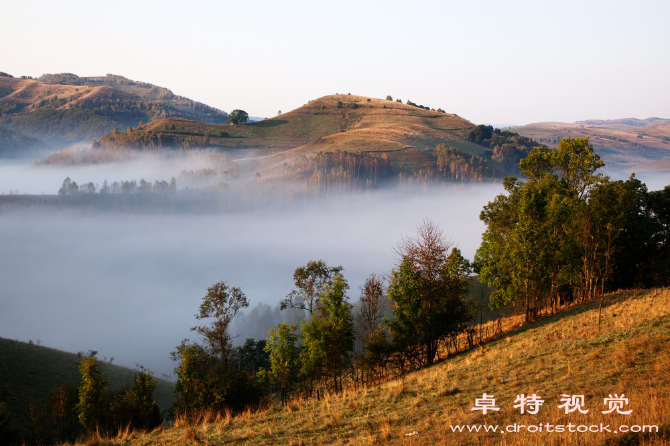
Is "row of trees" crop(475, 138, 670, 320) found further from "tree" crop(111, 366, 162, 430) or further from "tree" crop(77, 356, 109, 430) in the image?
"tree" crop(77, 356, 109, 430)

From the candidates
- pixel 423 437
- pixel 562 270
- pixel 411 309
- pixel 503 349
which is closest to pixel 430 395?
pixel 423 437

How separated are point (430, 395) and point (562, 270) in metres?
20.8

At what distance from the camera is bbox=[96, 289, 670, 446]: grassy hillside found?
372 inches

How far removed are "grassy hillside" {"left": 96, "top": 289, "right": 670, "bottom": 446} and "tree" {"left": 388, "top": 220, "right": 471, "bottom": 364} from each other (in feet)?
18.7

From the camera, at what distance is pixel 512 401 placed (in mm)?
12023

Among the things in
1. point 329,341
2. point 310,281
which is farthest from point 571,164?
point 310,281

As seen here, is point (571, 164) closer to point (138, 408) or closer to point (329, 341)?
point (329, 341)

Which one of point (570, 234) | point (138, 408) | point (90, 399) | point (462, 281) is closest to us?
point (138, 408)

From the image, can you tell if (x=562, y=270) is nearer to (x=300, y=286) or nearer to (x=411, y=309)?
(x=411, y=309)

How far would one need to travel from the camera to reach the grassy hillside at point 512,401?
A: 31.0 ft

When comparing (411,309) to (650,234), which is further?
(650,234)

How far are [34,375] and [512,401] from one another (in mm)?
54599

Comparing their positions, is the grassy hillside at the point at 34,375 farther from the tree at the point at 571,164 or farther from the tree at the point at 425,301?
the tree at the point at 571,164

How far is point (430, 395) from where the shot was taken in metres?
14.7
